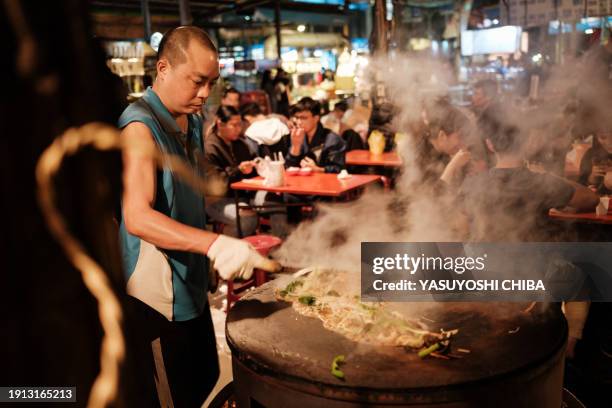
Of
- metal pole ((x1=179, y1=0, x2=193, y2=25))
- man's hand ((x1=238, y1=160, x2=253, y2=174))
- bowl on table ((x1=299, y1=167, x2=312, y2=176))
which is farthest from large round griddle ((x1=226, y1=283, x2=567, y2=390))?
metal pole ((x1=179, y1=0, x2=193, y2=25))

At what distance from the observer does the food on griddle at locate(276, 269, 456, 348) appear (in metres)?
2.48

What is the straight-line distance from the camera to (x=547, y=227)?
4.91 meters

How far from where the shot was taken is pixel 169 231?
7.55 ft

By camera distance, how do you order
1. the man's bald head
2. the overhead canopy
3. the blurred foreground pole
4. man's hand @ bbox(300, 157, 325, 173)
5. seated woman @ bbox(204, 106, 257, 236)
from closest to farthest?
1. the blurred foreground pole
2. the man's bald head
3. seated woman @ bbox(204, 106, 257, 236)
4. man's hand @ bbox(300, 157, 325, 173)
5. the overhead canopy

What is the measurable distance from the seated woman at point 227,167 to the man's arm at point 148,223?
449 centimetres

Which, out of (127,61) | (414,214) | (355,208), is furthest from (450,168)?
(127,61)

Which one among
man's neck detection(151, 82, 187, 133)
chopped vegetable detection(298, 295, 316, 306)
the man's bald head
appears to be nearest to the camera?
the man's bald head

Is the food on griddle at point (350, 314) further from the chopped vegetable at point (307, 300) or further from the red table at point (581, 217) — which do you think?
the red table at point (581, 217)

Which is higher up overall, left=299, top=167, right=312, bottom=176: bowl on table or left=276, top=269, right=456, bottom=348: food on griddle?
left=299, top=167, right=312, bottom=176: bowl on table

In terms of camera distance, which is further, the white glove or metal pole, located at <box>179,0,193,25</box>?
metal pole, located at <box>179,0,193,25</box>

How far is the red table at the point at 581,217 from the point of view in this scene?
4.67 meters

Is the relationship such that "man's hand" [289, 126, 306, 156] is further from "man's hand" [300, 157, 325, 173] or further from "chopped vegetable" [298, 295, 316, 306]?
"chopped vegetable" [298, 295, 316, 306]

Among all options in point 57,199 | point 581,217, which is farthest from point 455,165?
point 57,199

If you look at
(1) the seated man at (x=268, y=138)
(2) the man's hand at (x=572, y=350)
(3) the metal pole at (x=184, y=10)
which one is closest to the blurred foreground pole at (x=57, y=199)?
(2) the man's hand at (x=572, y=350)
